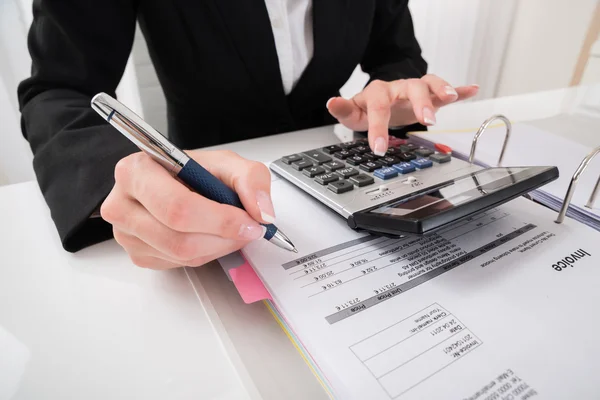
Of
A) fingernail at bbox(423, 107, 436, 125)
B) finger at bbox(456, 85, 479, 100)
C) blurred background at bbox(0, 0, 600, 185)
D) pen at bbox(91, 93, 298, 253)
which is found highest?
pen at bbox(91, 93, 298, 253)

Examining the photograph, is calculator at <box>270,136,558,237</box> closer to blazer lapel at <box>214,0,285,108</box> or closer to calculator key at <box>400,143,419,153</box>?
calculator key at <box>400,143,419,153</box>

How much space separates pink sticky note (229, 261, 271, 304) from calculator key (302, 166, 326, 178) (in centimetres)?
11

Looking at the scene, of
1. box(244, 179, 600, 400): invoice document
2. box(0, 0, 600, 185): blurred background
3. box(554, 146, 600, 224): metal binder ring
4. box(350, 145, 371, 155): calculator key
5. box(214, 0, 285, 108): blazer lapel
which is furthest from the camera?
box(0, 0, 600, 185): blurred background

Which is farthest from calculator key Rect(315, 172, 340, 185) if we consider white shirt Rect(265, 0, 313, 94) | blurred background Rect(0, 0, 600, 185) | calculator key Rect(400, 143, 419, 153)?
blurred background Rect(0, 0, 600, 185)

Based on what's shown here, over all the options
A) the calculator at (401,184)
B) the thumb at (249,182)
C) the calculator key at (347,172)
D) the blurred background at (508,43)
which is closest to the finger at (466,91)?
the calculator at (401,184)

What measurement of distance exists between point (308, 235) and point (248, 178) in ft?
0.23

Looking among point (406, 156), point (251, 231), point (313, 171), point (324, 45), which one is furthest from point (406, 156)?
point (324, 45)

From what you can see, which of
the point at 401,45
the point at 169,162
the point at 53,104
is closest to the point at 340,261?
the point at 169,162

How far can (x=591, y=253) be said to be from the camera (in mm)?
243

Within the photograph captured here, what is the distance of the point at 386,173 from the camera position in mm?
315

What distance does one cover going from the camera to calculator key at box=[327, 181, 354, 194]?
0.95 feet

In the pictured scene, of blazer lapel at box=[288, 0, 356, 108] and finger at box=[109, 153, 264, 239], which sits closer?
finger at box=[109, 153, 264, 239]

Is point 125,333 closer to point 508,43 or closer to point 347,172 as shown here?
point 347,172

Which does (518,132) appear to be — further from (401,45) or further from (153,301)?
(153,301)
